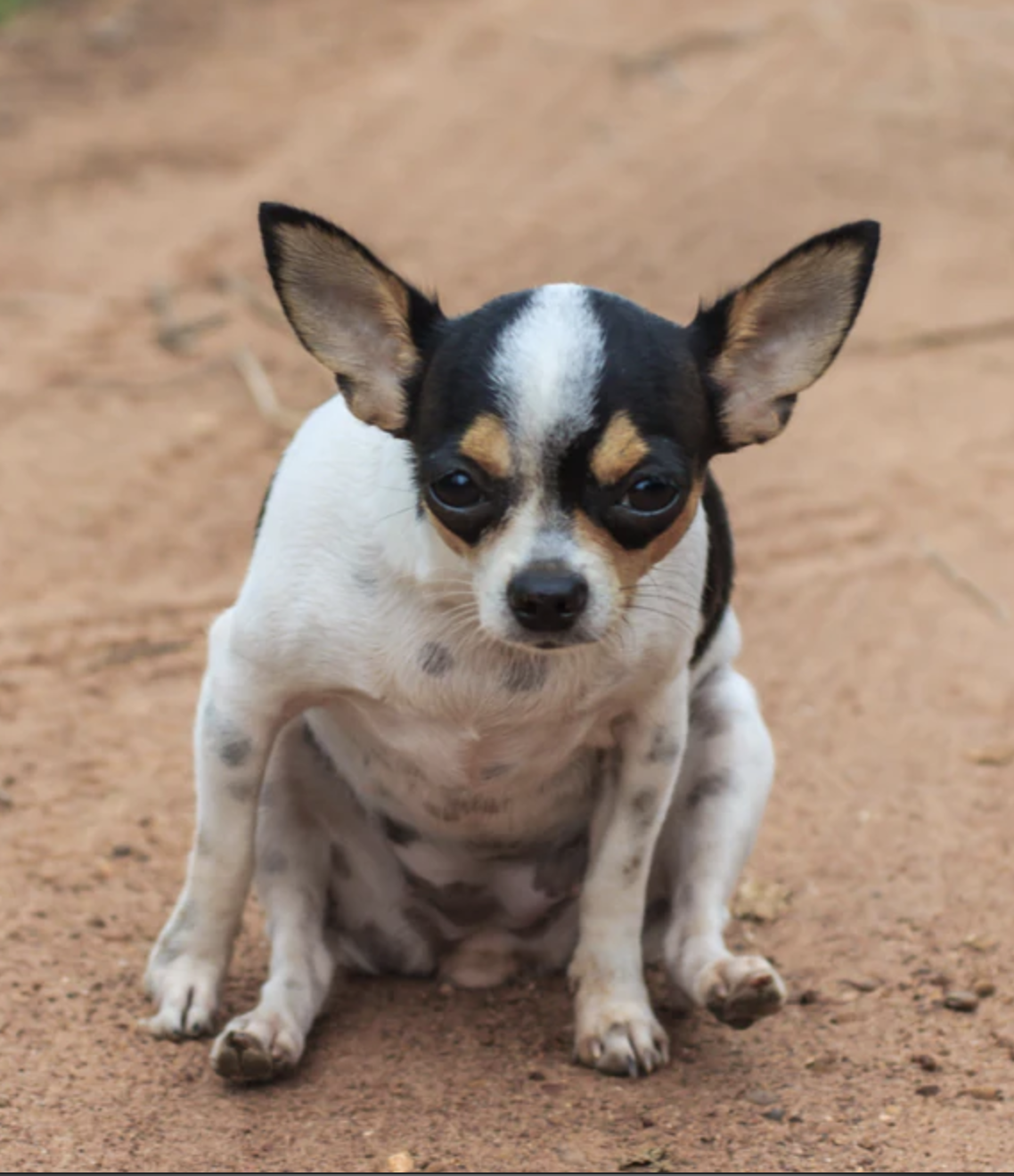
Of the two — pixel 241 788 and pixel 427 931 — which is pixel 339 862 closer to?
pixel 427 931

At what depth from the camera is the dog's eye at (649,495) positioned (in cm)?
347

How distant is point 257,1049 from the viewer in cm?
395

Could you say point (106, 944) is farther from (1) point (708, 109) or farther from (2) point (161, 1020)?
(1) point (708, 109)

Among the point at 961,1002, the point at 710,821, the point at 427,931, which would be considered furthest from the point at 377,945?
the point at 961,1002

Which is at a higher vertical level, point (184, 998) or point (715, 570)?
point (715, 570)

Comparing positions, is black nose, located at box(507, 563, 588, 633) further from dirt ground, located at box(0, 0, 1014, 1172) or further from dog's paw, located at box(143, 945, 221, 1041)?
dog's paw, located at box(143, 945, 221, 1041)

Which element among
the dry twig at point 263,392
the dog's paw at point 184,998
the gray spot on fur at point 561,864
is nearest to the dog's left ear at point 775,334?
the gray spot on fur at point 561,864

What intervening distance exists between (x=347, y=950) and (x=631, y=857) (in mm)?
861

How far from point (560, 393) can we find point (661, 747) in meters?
1.06

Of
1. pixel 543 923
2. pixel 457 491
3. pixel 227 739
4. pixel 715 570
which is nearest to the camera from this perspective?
pixel 457 491

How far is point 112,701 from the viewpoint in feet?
20.5

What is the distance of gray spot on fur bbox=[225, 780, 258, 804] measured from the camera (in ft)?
13.4

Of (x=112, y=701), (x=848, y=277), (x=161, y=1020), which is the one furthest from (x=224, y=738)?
(x=112, y=701)

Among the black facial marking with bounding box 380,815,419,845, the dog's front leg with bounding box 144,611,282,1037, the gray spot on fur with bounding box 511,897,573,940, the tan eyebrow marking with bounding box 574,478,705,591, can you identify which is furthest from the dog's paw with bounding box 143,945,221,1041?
the tan eyebrow marking with bounding box 574,478,705,591
